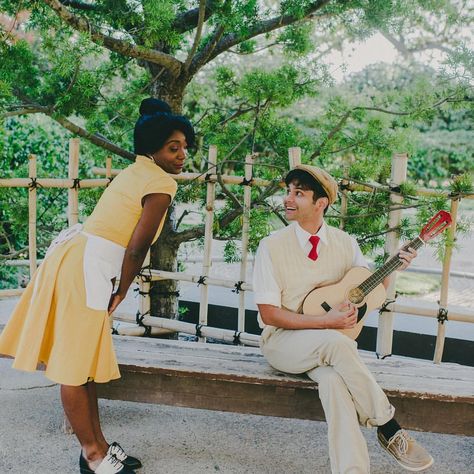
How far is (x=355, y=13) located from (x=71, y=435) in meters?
3.14

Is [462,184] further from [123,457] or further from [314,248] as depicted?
[123,457]

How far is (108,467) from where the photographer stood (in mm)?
2643

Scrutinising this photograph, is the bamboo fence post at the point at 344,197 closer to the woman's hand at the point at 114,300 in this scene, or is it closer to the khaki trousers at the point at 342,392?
the khaki trousers at the point at 342,392

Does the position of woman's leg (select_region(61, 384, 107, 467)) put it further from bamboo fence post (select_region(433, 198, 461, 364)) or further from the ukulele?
bamboo fence post (select_region(433, 198, 461, 364))

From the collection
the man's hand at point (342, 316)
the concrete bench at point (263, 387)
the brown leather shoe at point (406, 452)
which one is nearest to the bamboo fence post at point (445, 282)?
the concrete bench at point (263, 387)

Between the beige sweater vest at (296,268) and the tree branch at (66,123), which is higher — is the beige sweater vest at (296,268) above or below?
below

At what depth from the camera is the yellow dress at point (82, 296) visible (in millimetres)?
2523

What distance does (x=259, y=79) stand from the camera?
3.89 metres

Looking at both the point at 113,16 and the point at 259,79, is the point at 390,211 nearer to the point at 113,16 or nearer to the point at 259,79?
the point at 259,79

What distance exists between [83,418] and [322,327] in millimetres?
1136

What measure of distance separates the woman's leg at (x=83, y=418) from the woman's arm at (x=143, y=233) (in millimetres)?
532

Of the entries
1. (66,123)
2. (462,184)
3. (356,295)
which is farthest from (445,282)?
(66,123)

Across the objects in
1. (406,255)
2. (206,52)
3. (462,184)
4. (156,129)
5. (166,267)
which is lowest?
(166,267)

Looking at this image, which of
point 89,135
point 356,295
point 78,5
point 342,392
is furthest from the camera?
point 89,135
